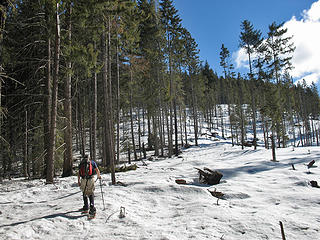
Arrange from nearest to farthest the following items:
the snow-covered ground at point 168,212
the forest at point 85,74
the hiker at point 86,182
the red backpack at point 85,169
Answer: the snow-covered ground at point 168,212 → the hiker at point 86,182 → the red backpack at point 85,169 → the forest at point 85,74

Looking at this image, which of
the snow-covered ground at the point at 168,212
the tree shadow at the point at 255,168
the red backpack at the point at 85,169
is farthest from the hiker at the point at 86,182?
the tree shadow at the point at 255,168

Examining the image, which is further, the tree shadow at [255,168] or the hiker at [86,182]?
the tree shadow at [255,168]

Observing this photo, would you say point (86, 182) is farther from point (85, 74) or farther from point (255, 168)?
point (255, 168)

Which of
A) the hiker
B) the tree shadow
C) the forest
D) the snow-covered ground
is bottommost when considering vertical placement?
the tree shadow

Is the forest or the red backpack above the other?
the forest

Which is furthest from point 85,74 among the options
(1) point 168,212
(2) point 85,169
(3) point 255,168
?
(3) point 255,168

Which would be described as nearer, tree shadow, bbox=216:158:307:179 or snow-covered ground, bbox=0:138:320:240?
snow-covered ground, bbox=0:138:320:240

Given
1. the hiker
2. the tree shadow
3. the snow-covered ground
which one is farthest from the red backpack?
the tree shadow

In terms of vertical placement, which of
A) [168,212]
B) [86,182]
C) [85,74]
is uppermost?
[85,74]

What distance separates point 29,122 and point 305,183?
47.7 feet

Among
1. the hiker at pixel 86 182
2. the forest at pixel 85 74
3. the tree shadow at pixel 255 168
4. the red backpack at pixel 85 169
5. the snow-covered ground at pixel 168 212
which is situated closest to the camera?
the snow-covered ground at pixel 168 212

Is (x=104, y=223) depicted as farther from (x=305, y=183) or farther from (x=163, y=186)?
(x=305, y=183)

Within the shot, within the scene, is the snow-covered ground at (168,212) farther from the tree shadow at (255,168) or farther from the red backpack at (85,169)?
the tree shadow at (255,168)

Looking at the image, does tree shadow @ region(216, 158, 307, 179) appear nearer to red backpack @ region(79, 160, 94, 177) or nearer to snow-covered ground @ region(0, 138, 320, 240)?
snow-covered ground @ region(0, 138, 320, 240)
